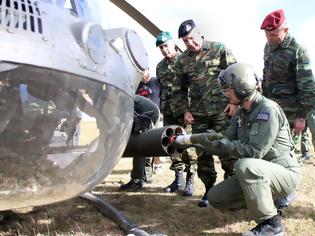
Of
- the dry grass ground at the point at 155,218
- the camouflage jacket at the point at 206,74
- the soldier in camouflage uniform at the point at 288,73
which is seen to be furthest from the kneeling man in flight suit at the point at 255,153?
the camouflage jacket at the point at 206,74

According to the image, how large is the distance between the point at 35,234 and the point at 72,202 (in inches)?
41.5

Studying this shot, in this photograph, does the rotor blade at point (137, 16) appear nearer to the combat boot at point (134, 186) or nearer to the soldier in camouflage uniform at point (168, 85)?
the soldier in camouflage uniform at point (168, 85)

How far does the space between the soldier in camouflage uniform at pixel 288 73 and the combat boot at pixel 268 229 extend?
44.1 inches

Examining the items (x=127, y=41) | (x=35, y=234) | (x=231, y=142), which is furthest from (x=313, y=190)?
(x=127, y=41)

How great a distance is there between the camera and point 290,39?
4055mm

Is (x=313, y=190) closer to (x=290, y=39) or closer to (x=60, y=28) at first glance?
(x=290, y=39)

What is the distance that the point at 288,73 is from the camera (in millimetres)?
4117

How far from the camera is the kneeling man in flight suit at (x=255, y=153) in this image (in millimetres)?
3074

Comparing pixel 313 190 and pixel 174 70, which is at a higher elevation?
pixel 174 70

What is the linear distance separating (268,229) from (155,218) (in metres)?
1.10

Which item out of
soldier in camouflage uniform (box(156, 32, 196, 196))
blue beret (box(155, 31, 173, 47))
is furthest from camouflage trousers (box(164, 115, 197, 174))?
blue beret (box(155, 31, 173, 47))

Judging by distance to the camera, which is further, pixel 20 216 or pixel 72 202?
pixel 72 202

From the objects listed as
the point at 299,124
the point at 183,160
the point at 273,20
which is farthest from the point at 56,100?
the point at 183,160

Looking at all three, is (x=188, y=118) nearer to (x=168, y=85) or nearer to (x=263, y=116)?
(x=168, y=85)
